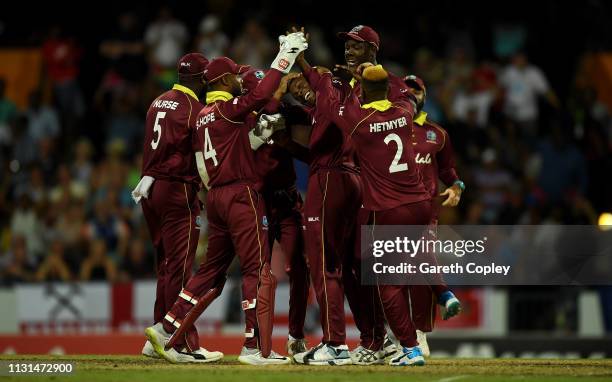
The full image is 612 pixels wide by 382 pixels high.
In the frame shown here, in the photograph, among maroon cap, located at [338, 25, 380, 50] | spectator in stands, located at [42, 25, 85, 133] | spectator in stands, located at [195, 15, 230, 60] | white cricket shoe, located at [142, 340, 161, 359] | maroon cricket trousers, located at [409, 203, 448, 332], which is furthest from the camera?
spectator in stands, located at [42, 25, 85, 133]

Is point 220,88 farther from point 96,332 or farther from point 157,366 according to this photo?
point 96,332

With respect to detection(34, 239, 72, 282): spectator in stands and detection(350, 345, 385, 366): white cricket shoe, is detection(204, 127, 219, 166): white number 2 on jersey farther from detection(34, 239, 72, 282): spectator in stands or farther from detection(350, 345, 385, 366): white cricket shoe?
detection(34, 239, 72, 282): spectator in stands

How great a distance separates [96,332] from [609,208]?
7.85 m

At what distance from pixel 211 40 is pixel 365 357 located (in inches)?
424

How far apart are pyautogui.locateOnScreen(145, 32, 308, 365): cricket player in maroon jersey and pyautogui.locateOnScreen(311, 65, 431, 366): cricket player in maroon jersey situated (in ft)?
2.58

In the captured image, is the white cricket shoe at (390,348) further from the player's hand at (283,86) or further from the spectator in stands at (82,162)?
the spectator in stands at (82,162)

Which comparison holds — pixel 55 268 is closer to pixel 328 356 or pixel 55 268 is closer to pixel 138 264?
pixel 138 264

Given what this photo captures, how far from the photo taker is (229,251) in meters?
13.2

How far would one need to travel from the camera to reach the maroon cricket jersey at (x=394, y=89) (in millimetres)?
13289

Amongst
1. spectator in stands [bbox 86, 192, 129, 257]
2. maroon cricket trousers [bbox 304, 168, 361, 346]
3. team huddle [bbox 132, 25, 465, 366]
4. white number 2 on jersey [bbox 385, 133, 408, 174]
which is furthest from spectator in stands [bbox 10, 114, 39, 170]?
white number 2 on jersey [bbox 385, 133, 408, 174]

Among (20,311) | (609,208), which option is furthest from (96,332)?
(609,208)

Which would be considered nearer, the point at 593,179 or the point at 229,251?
the point at 229,251

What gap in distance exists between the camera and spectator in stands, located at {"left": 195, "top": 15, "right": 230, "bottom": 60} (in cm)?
2259

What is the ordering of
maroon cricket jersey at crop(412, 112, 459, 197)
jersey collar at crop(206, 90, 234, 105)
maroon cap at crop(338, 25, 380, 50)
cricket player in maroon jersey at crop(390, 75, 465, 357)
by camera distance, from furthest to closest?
1. maroon cricket jersey at crop(412, 112, 459, 197)
2. cricket player in maroon jersey at crop(390, 75, 465, 357)
3. maroon cap at crop(338, 25, 380, 50)
4. jersey collar at crop(206, 90, 234, 105)
